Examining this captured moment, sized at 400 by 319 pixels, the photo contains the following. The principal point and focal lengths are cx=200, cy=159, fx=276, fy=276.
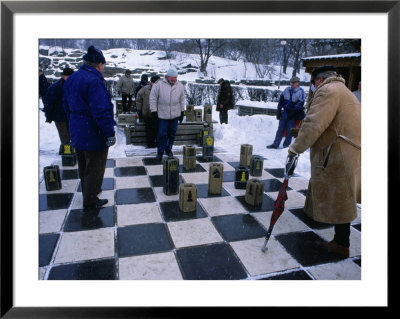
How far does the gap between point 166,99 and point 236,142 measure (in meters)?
2.33

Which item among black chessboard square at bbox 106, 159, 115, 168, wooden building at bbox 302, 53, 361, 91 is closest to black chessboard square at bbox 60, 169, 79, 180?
black chessboard square at bbox 106, 159, 115, 168

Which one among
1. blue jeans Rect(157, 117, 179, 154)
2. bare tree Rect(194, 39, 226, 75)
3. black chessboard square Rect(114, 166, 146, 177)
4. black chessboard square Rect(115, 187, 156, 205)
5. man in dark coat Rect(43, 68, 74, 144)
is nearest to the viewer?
bare tree Rect(194, 39, 226, 75)

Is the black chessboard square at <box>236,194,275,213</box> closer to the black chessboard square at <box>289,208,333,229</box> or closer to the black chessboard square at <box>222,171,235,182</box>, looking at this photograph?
the black chessboard square at <box>289,208,333,229</box>

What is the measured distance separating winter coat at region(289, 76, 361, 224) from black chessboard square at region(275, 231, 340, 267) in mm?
341

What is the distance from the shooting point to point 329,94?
2154 mm

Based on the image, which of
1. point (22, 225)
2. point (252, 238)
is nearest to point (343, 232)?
point (252, 238)

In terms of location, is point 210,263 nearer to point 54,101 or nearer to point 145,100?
point 54,101

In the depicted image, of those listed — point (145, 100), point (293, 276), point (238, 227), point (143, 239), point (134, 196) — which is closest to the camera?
point (293, 276)

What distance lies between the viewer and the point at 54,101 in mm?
4703

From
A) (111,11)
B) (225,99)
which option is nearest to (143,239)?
(111,11)

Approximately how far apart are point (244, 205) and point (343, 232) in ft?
3.96

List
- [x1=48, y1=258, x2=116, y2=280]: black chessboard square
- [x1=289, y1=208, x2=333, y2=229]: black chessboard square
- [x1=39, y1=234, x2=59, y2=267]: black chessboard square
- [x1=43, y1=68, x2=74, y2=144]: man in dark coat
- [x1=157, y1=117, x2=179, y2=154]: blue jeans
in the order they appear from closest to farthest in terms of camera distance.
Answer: [x1=48, y1=258, x2=116, y2=280]: black chessboard square
[x1=39, y1=234, x2=59, y2=267]: black chessboard square
[x1=289, y1=208, x2=333, y2=229]: black chessboard square
[x1=43, y1=68, x2=74, y2=144]: man in dark coat
[x1=157, y1=117, x2=179, y2=154]: blue jeans

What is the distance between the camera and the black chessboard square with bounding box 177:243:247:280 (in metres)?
2.16

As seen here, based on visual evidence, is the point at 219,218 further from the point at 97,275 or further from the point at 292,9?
the point at 292,9
